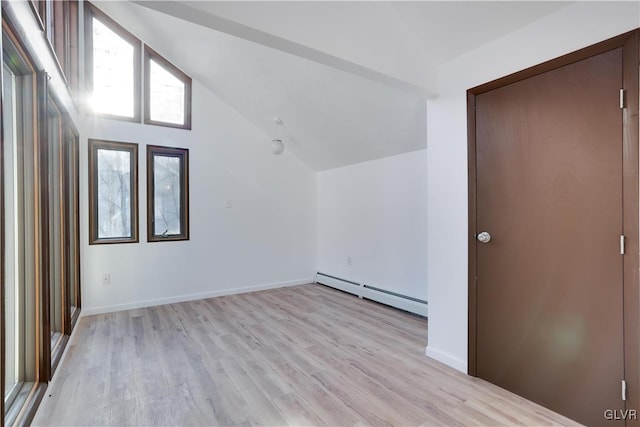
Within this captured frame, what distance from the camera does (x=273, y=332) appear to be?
302 cm

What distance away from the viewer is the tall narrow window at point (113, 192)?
3614mm

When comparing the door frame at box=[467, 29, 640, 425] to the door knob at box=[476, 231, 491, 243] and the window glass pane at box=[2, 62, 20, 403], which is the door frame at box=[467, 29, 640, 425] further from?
the window glass pane at box=[2, 62, 20, 403]

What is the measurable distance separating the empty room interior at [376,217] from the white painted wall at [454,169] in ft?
0.05

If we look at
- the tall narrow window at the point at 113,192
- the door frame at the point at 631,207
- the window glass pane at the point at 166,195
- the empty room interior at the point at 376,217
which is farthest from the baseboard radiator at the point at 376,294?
the tall narrow window at the point at 113,192

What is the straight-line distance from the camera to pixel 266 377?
221cm

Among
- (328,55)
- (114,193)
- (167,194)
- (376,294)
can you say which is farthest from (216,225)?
(328,55)

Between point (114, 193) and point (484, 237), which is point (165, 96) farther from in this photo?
point (484, 237)

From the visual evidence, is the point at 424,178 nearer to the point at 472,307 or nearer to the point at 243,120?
the point at 472,307

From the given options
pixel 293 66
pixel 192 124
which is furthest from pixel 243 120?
pixel 293 66

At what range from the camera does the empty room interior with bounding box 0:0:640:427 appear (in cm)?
163

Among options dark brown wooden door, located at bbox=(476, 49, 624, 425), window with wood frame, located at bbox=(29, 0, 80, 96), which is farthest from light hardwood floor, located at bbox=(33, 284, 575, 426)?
window with wood frame, located at bbox=(29, 0, 80, 96)

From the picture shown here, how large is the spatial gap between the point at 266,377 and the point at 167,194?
282cm

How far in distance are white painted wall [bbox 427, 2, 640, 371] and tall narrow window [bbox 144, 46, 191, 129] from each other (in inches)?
126

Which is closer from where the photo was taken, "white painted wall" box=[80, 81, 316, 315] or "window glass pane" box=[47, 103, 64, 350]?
"window glass pane" box=[47, 103, 64, 350]
